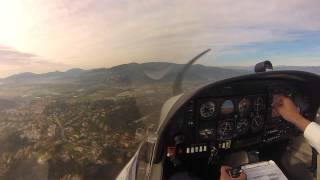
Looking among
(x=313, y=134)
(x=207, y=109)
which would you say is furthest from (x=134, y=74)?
(x=313, y=134)

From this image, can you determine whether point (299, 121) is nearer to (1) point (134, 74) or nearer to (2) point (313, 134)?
(2) point (313, 134)

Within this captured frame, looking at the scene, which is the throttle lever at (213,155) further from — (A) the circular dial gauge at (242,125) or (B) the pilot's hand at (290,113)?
(B) the pilot's hand at (290,113)

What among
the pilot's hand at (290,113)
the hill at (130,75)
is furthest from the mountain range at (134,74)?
the pilot's hand at (290,113)

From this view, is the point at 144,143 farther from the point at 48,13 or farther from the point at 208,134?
the point at 48,13

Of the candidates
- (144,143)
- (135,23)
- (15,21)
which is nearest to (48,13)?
(15,21)

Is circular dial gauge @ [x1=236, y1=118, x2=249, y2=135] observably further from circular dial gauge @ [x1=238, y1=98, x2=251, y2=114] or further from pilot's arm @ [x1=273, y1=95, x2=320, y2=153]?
pilot's arm @ [x1=273, y1=95, x2=320, y2=153]

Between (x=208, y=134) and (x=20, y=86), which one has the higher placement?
(x=20, y=86)
